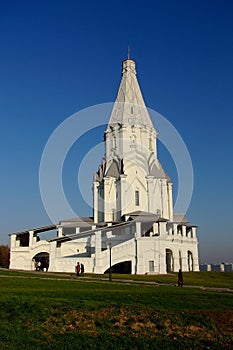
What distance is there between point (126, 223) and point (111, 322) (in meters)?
33.0

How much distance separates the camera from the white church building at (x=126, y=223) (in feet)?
138

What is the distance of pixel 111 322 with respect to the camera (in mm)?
13289

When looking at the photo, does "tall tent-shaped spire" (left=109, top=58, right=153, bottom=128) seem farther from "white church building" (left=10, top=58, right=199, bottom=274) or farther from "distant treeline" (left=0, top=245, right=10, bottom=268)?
"distant treeline" (left=0, top=245, right=10, bottom=268)

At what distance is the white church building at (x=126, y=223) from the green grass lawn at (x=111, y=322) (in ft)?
69.2

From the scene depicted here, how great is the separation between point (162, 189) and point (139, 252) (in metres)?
17.8

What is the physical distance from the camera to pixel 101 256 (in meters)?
40.2

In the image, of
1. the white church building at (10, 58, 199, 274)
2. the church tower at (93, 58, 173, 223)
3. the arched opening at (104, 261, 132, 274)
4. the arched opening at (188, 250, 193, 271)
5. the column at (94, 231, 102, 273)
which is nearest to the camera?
the column at (94, 231, 102, 273)

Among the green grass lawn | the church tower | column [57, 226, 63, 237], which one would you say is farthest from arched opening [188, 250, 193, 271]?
the green grass lawn

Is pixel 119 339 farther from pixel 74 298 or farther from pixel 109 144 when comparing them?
pixel 109 144

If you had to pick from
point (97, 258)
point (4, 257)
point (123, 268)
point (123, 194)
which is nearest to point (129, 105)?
point (123, 194)

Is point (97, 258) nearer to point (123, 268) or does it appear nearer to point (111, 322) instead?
point (123, 268)

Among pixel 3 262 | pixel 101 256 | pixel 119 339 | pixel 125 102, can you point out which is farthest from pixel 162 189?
pixel 119 339

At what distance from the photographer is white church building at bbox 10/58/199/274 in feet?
138

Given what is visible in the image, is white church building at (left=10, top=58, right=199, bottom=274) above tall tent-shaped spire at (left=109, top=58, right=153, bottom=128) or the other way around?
the other way around
